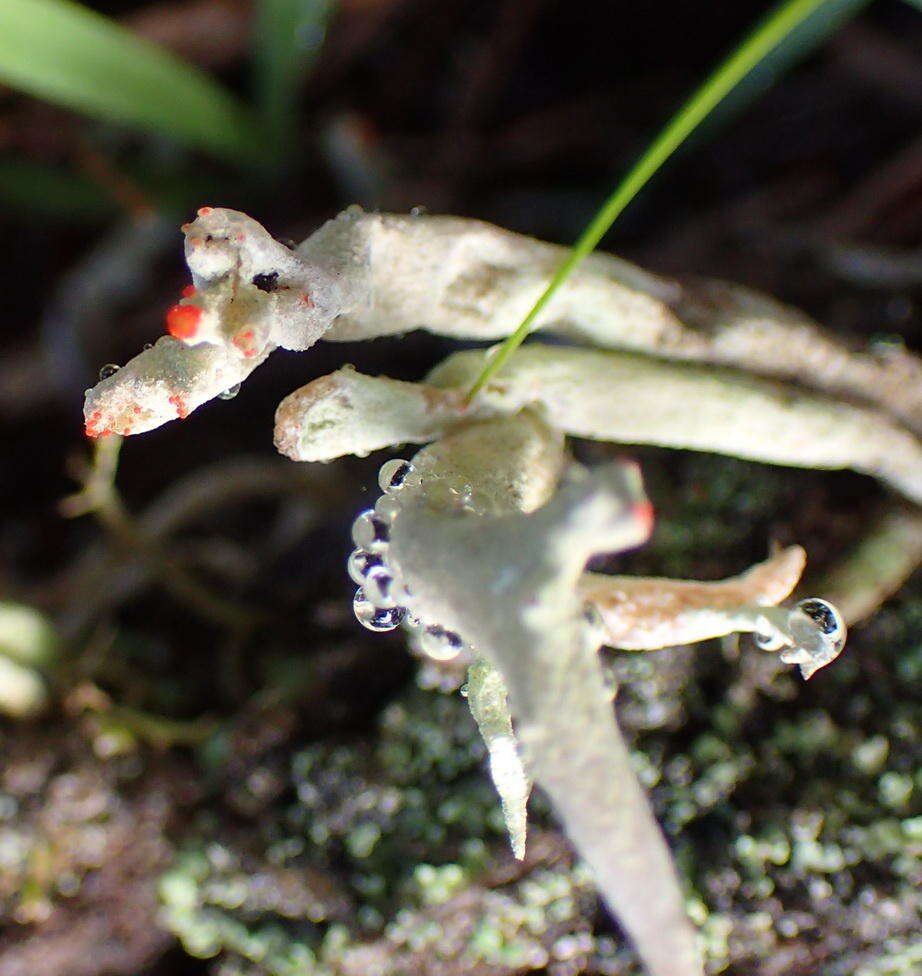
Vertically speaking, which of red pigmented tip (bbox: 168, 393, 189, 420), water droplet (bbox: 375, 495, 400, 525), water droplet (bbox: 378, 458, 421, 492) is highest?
red pigmented tip (bbox: 168, 393, 189, 420)

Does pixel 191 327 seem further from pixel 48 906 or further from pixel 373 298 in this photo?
pixel 48 906

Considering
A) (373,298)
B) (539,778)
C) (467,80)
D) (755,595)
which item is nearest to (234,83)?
(467,80)

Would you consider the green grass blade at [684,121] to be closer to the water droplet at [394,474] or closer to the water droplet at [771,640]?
the water droplet at [394,474]

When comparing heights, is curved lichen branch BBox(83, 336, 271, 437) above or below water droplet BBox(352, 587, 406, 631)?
above

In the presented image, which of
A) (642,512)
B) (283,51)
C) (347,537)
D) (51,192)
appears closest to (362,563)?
(642,512)

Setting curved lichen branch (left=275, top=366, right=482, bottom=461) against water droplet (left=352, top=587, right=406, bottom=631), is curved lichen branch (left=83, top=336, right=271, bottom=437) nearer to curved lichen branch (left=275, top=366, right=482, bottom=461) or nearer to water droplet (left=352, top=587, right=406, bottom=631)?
curved lichen branch (left=275, top=366, right=482, bottom=461)

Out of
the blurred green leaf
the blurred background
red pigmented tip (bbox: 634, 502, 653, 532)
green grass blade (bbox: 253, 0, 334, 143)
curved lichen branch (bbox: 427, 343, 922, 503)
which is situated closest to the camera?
red pigmented tip (bbox: 634, 502, 653, 532)

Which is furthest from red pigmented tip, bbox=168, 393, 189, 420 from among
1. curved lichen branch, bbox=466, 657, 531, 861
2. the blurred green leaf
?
the blurred green leaf
